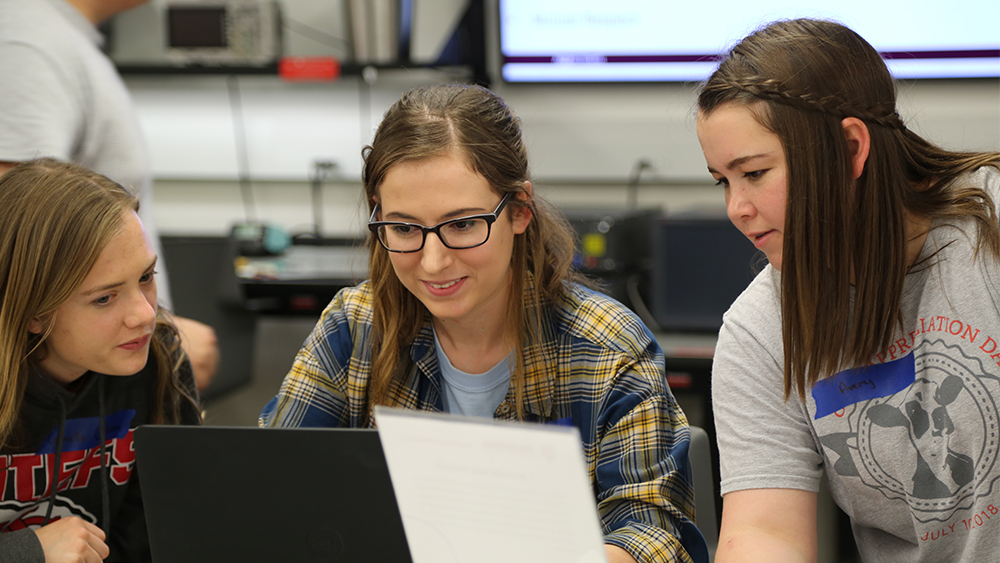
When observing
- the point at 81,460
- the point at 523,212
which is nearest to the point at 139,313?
the point at 81,460

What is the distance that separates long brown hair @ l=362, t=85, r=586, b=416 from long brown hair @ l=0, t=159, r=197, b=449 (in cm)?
36

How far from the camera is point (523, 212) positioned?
3.95 feet

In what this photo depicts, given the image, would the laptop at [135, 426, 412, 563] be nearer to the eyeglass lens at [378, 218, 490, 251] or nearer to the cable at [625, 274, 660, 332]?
the eyeglass lens at [378, 218, 490, 251]

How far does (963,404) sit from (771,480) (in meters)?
0.23

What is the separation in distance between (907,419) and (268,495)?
2.34 ft

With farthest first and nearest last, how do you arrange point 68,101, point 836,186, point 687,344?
point 687,344 < point 68,101 < point 836,186

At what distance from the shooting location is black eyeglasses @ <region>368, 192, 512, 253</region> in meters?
1.10

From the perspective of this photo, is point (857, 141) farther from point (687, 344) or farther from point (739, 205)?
point (687, 344)

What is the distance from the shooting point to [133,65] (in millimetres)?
3094

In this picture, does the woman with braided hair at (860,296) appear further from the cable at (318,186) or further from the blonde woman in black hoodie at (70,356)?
the cable at (318,186)

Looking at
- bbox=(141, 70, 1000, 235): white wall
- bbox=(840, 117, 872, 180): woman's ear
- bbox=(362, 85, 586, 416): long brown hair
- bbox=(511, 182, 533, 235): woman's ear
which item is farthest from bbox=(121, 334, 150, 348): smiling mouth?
bbox=(141, 70, 1000, 235): white wall

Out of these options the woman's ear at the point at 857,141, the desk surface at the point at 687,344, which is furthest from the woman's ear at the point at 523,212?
the desk surface at the point at 687,344

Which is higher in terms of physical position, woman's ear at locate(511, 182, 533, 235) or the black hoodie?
woman's ear at locate(511, 182, 533, 235)

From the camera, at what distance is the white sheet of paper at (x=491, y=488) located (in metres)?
0.55
